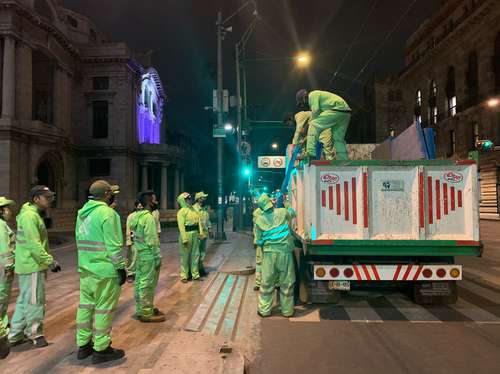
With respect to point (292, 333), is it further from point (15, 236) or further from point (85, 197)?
point (85, 197)

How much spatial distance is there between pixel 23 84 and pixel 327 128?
28.8 m

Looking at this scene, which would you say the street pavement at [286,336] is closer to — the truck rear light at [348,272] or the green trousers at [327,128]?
the truck rear light at [348,272]

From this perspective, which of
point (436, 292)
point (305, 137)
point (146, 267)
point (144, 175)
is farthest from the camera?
point (144, 175)

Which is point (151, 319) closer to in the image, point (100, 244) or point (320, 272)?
point (100, 244)

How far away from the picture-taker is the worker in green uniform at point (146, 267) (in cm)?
577

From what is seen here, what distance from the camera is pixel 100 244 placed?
4.20 meters

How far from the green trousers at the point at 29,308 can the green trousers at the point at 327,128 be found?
4484mm

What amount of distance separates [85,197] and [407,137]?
125 ft

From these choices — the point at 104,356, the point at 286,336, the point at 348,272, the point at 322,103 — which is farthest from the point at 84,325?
the point at 322,103

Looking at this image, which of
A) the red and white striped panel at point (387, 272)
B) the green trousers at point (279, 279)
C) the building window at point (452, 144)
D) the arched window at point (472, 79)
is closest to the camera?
the red and white striped panel at point (387, 272)

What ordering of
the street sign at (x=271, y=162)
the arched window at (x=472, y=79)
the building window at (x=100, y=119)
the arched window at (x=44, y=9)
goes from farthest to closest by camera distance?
the building window at (x=100, y=119) < the arched window at (x=472, y=79) < the arched window at (x=44, y=9) < the street sign at (x=271, y=162)

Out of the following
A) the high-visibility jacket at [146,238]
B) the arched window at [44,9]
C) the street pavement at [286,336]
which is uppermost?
the arched window at [44,9]

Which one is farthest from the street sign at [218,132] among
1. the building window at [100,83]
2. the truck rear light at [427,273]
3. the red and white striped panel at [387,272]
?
the building window at [100,83]

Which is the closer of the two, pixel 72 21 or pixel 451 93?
pixel 451 93
